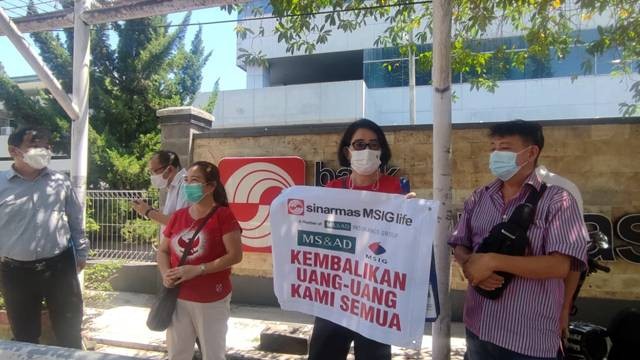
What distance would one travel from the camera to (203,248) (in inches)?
117

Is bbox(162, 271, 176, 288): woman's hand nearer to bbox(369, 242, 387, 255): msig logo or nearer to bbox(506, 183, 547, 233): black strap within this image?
bbox(369, 242, 387, 255): msig logo

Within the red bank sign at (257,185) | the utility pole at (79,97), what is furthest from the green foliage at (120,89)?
the utility pole at (79,97)

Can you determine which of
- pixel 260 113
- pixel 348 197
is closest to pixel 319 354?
pixel 348 197

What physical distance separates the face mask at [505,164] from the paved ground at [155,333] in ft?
10.1

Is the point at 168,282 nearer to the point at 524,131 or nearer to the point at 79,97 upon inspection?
the point at 524,131

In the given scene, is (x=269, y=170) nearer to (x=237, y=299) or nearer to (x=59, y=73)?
(x=237, y=299)

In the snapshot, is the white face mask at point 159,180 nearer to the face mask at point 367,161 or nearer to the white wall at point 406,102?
the face mask at point 367,161

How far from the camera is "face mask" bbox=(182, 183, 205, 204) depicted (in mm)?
3092

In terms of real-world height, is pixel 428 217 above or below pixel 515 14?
below

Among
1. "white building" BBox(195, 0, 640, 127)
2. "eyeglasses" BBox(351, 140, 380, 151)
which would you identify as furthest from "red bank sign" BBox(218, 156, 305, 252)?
"white building" BBox(195, 0, 640, 127)

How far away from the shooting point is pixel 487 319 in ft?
6.98

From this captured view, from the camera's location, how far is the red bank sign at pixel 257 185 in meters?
6.44

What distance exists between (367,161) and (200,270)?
126 centimetres

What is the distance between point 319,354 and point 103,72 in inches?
582
